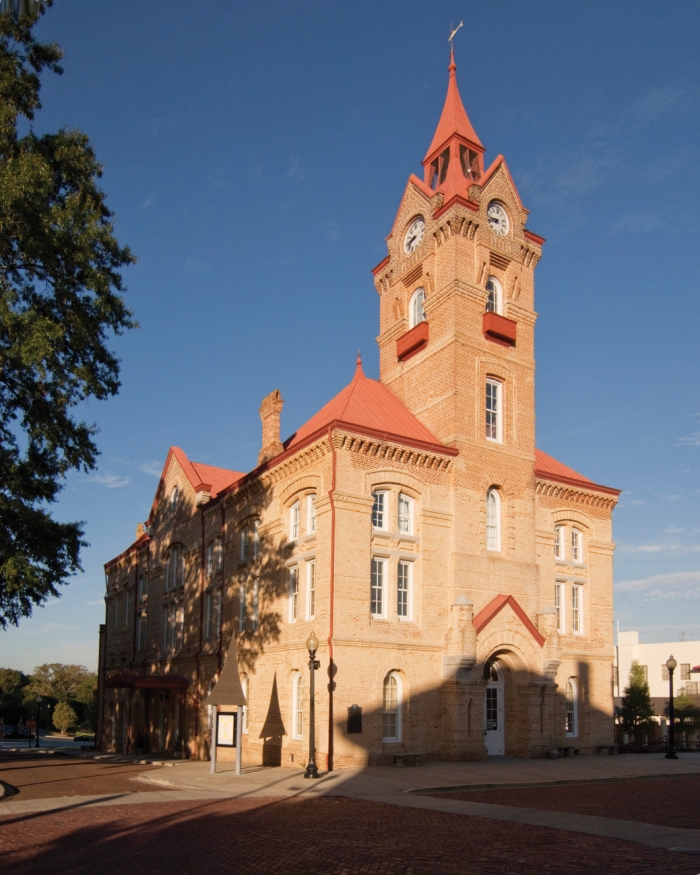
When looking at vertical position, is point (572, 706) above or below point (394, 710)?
below

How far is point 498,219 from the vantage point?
32.9 metres

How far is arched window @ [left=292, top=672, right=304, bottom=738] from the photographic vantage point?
26.4 meters

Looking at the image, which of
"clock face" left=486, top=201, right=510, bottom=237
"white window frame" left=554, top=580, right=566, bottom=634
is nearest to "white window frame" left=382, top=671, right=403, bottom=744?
"white window frame" left=554, top=580, right=566, bottom=634

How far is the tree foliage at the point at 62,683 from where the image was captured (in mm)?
97256

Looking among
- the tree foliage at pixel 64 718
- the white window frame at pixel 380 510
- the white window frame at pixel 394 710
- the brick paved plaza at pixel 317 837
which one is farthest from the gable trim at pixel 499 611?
the tree foliage at pixel 64 718

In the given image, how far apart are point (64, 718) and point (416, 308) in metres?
71.5

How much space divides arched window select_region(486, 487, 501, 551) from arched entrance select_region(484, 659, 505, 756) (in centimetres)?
400

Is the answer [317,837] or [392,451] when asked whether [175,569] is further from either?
[317,837]

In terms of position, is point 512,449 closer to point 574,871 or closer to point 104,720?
point 574,871

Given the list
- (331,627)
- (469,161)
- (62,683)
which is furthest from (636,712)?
(62,683)

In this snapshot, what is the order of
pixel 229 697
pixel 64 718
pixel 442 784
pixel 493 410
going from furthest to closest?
pixel 64 718, pixel 493 410, pixel 229 697, pixel 442 784

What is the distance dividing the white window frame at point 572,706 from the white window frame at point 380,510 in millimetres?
10416

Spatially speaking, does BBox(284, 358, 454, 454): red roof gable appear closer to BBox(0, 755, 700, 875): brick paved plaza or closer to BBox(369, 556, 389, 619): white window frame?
BBox(369, 556, 389, 619): white window frame

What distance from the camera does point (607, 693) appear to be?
32.3 m
